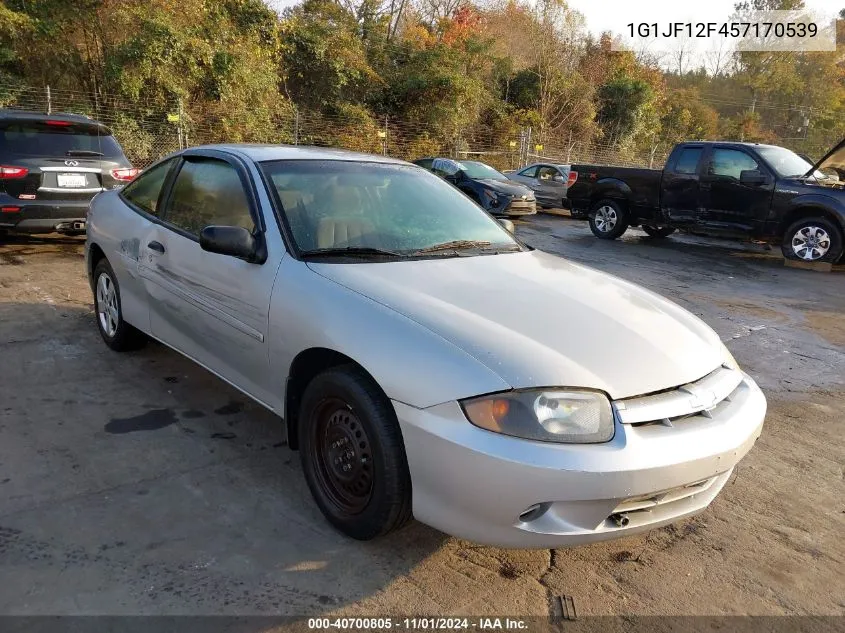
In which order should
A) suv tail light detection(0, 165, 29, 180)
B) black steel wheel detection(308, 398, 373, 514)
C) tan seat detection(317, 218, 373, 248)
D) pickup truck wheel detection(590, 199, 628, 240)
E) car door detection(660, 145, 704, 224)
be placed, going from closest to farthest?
1. black steel wheel detection(308, 398, 373, 514)
2. tan seat detection(317, 218, 373, 248)
3. suv tail light detection(0, 165, 29, 180)
4. car door detection(660, 145, 704, 224)
5. pickup truck wheel detection(590, 199, 628, 240)

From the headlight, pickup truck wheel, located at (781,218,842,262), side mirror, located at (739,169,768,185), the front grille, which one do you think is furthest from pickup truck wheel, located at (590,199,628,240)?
the headlight

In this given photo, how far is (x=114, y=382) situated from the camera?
14.2ft

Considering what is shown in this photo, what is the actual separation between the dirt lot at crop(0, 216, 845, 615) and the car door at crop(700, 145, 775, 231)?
6.73 m

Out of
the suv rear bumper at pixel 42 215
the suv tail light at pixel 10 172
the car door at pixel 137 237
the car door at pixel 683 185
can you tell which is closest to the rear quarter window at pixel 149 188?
the car door at pixel 137 237

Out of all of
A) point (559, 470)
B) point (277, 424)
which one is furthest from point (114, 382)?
point (559, 470)

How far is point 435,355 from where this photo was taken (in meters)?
2.41

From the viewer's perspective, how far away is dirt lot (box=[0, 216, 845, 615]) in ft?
8.09

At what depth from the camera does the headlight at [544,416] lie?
2.27 meters

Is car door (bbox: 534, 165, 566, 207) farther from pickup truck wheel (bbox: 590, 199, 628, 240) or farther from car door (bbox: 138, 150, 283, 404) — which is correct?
car door (bbox: 138, 150, 283, 404)

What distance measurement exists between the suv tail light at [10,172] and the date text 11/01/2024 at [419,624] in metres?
6.77

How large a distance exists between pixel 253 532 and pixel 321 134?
65.5 feet

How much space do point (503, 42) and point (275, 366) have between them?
3347 cm

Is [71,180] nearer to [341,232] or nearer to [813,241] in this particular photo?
[341,232]

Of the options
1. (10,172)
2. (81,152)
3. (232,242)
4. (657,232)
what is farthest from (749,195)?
(10,172)
